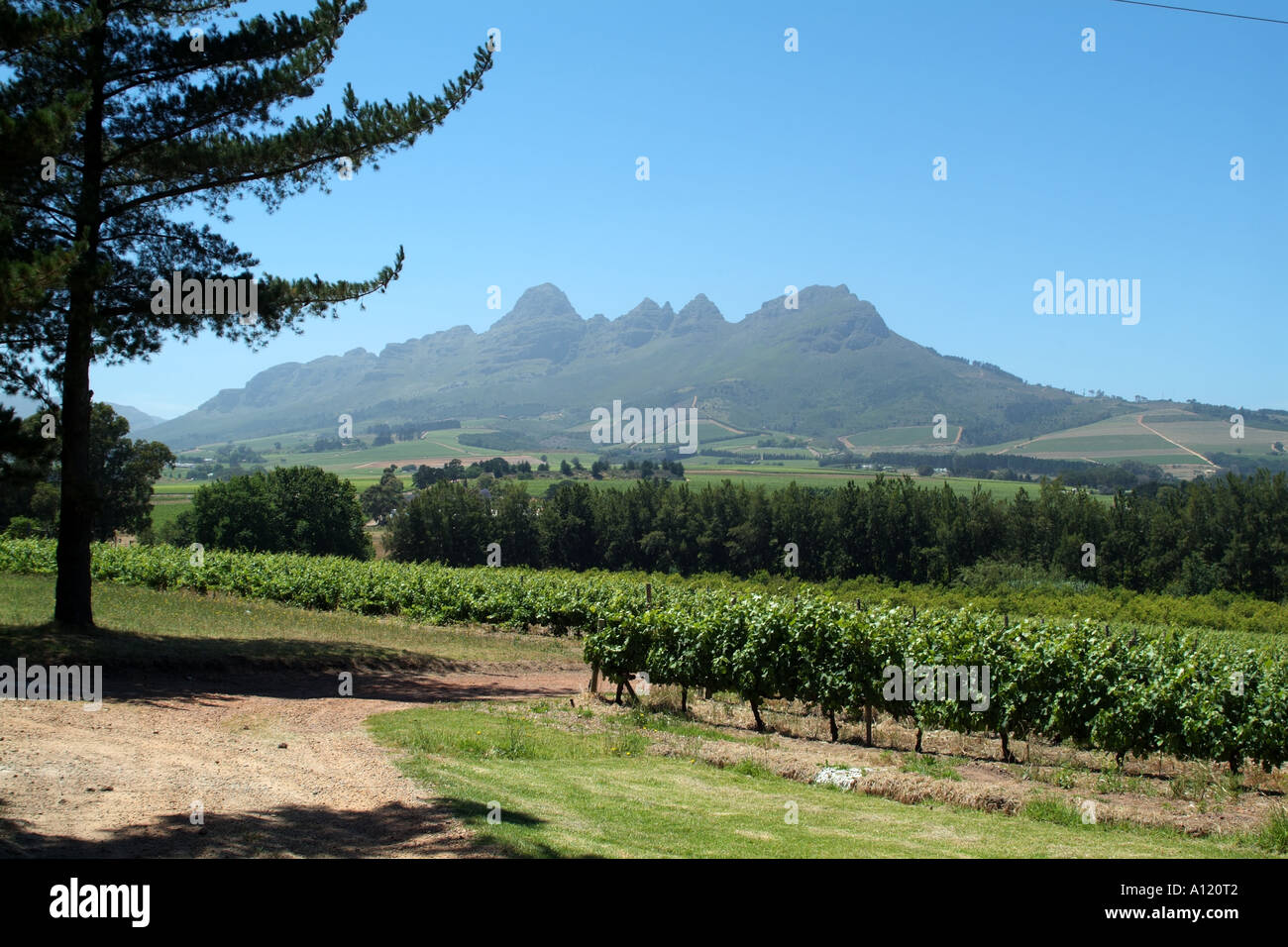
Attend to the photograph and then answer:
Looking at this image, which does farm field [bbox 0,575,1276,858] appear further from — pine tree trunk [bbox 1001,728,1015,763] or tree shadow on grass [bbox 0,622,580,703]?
pine tree trunk [bbox 1001,728,1015,763]

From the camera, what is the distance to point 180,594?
2961 centimetres

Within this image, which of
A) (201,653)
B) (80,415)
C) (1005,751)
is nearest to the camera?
(1005,751)

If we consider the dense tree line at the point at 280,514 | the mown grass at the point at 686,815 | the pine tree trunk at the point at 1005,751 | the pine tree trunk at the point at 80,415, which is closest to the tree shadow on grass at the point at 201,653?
the pine tree trunk at the point at 80,415

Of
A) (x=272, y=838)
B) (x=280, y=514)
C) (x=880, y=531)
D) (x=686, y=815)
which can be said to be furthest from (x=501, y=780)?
(x=880, y=531)

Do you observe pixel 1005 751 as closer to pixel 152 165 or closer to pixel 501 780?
pixel 501 780

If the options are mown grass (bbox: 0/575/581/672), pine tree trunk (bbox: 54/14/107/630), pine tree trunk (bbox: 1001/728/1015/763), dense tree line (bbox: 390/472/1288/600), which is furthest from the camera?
dense tree line (bbox: 390/472/1288/600)

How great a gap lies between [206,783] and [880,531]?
81449 mm

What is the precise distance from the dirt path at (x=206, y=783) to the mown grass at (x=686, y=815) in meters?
0.59

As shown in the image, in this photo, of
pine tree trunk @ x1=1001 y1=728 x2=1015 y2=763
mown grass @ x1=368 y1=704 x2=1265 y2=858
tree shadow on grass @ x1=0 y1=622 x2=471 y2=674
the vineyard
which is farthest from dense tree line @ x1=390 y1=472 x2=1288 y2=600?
mown grass @ x1=368 y1=704 x2=1265 y2=858

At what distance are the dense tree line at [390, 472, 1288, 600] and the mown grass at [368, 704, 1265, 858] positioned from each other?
70342 mm

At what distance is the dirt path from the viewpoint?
7082mm

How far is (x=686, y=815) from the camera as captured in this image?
29.3ft
